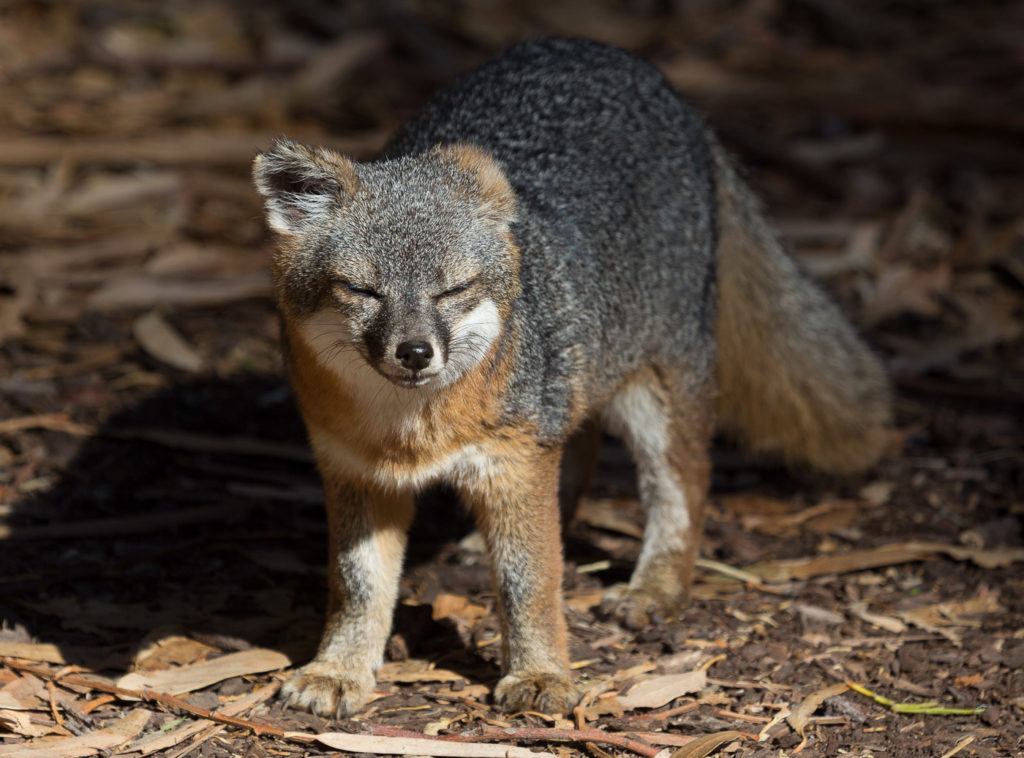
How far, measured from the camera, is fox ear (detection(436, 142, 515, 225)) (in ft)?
12.1

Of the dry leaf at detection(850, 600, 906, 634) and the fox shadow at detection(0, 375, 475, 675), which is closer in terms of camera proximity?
the fox shadow at detection(0, 375, 475, 675)

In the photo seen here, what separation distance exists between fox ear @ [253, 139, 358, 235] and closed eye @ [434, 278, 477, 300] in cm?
49

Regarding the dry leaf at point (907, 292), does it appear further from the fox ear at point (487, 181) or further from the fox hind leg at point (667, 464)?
the fox ear at point (487, 181)

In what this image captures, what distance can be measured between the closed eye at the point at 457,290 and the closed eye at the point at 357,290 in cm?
18

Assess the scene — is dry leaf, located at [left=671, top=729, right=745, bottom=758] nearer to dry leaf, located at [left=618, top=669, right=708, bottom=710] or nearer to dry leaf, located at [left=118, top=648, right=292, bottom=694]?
dry leaf, located at [left=618, top=669, right=708, bottom=710]

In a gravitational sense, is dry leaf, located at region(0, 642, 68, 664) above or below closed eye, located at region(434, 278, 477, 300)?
below

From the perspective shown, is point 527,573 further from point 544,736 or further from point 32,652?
point 32,652

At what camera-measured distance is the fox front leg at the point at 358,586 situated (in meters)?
3.97

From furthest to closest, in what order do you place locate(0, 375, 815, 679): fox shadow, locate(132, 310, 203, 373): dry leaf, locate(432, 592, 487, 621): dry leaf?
locate(132, 310, 203, 373): dry leaf
locate(432, 592, 487, 621): dry leaf
locate(0, 375, 815, 679): fox shadow

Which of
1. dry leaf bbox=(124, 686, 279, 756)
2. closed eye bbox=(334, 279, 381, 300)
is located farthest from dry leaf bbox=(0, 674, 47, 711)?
closed eye bbox=(334, 279, 381, 300)

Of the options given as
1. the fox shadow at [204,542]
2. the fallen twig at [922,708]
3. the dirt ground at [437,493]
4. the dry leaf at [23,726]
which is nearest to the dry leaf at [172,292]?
the dirt ground at [437,493]

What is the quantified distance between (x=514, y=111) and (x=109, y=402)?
2.43 metres

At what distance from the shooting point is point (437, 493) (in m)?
5.64

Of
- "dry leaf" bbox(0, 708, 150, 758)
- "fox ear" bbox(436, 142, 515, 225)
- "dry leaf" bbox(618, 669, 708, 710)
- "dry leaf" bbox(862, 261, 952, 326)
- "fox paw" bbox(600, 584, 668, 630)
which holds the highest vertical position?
"fox ear" bbox(436, 142, 515, 225)
